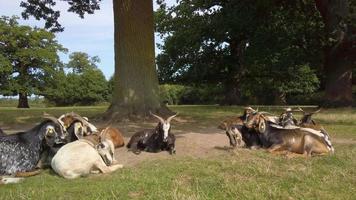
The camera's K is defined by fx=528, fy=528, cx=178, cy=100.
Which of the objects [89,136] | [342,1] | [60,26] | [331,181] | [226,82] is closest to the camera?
[331,181]

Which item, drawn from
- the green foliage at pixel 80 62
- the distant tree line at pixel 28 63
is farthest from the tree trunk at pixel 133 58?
the green foliage at pixel 80 62

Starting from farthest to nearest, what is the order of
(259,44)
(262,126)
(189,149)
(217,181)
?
(259,44) → (189,149) → (262,126) → (217,181)

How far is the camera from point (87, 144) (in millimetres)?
10102

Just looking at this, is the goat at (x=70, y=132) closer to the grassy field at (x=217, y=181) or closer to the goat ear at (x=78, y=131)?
the goat ear at (x=78, y=131)

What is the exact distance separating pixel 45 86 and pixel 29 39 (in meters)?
5.62

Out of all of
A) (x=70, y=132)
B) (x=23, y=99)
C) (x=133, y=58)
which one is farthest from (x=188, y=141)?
(x=23, y=99)

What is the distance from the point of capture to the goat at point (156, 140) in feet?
40.9

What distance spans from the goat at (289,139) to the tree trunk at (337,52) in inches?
678

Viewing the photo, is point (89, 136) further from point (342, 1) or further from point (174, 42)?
point (174, 42)

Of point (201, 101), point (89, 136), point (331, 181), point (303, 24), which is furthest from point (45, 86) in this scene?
point (331, 181)

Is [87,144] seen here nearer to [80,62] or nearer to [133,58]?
[133,58]

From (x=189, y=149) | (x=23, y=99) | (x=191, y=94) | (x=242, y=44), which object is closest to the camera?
(x=189, y=149)

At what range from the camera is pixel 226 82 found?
137 feet

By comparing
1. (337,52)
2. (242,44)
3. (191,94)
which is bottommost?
(191,94)
